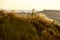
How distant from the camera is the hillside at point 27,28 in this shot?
57cm

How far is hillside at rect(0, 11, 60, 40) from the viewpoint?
0.57m

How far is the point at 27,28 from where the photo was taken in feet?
1.96

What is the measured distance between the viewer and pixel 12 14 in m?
0.68

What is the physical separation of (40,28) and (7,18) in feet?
0.50

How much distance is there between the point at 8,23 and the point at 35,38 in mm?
134
